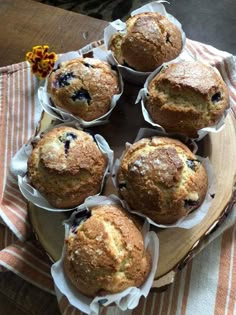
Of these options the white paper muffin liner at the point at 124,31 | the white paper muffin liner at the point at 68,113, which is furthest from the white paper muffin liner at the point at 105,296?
the white paper muffin liner at the point at 124,31

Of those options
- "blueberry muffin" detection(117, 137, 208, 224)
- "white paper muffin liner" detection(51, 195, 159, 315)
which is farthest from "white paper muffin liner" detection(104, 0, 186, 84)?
"white paper muffin liner" detection(51, 195, 159, 315)

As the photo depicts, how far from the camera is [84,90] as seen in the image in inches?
60.6

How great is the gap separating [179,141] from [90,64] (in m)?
0.47

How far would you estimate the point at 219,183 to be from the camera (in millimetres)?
1444

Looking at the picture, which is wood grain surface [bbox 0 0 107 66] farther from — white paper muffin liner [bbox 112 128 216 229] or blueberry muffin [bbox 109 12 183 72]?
white paper muffin liner [bbox 112 128 216 229]

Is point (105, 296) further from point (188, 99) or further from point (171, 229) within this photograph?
point (188, 99)

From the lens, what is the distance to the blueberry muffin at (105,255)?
1206 millimetres

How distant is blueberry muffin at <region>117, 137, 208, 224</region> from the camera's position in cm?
130

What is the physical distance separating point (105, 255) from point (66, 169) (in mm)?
321

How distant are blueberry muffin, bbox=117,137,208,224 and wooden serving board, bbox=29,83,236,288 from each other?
0.26 feet

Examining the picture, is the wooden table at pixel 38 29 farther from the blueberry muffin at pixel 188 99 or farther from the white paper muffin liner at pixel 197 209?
the white paper muffin liner at pixel 197 209

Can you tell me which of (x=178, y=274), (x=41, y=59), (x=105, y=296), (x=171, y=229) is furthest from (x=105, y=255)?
(x=41, y=59)

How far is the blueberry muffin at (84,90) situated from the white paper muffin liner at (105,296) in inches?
14.0

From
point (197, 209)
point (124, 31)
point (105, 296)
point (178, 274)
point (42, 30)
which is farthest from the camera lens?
point (42, 30)
